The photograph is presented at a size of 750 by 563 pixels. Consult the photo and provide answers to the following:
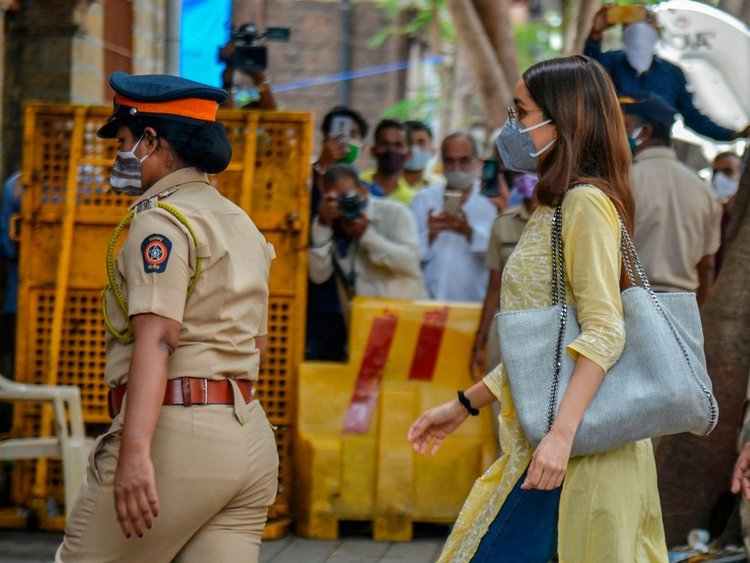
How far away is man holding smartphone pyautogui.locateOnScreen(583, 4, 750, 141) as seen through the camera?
7457mm

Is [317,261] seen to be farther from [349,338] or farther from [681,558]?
[681,558]

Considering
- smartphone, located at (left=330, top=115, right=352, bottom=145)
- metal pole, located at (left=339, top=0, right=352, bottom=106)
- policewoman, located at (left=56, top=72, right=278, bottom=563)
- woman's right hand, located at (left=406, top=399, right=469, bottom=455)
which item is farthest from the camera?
metal pole, located at (left=339, top=0, right=352, bottom=106)

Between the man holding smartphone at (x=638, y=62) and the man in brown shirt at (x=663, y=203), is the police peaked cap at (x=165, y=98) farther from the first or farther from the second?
the man holding smartphone at (x=638, y=62)

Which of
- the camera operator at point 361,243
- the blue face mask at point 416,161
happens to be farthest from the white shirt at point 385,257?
the blue face mask at point 416,161

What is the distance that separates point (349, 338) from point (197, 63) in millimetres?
3473

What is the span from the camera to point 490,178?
26.5ft

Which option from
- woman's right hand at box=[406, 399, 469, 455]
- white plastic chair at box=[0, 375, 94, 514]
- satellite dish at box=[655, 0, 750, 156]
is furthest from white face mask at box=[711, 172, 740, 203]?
woman's right hand at box=[406, 399, 469, 455]

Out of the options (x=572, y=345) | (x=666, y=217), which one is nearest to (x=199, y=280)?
(x=572, y=345)

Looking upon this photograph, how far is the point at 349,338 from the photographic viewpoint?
7.14 m

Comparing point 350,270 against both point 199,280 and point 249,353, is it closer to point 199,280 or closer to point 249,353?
point 249,353

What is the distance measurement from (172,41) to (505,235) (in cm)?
282

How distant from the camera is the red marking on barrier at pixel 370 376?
707 cm

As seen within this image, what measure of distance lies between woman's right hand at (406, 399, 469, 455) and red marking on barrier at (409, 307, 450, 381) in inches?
130

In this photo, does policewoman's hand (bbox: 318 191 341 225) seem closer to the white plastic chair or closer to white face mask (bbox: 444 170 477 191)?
white face mask (bbox: 444 170 477 191)
